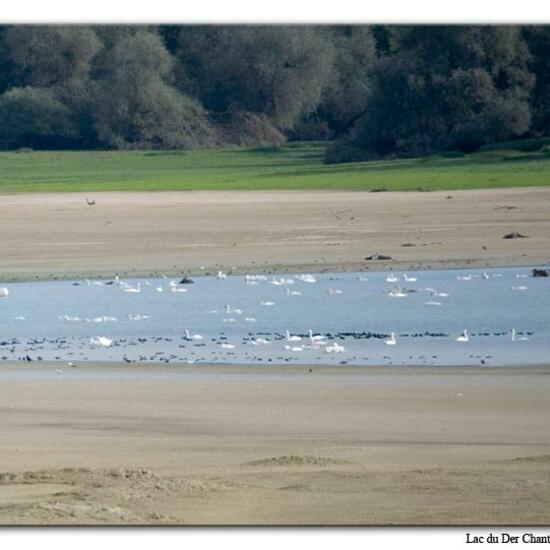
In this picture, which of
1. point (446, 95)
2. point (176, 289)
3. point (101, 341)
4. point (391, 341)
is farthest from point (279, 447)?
point (176, 289)

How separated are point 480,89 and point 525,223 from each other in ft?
16.7

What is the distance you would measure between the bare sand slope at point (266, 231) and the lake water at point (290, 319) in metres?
0.90

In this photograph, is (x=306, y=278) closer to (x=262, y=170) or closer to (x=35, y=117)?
(x=262, y=170)

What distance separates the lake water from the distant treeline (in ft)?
5.33

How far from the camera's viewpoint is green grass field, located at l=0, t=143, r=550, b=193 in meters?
11.6

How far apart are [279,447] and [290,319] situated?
555 cm

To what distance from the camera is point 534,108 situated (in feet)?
37.0

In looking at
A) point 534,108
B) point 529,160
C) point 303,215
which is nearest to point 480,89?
point 534,108

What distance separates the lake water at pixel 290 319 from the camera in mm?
11375

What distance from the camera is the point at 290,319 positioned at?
43.6ft

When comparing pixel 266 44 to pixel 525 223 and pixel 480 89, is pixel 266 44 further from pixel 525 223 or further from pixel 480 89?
pixel 525 223

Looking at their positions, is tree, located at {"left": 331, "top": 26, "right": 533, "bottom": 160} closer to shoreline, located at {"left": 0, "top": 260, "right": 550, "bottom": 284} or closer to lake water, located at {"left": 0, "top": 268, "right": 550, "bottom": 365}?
lake water, located at {"left": 0, "top": 268, "right": 550, "bottom": 365}

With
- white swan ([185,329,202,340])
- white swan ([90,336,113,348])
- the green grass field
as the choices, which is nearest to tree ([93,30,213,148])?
the green grass field

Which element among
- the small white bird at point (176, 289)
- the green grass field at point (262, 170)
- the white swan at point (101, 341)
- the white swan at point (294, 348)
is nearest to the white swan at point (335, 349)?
the white swan at point (294, 348)
